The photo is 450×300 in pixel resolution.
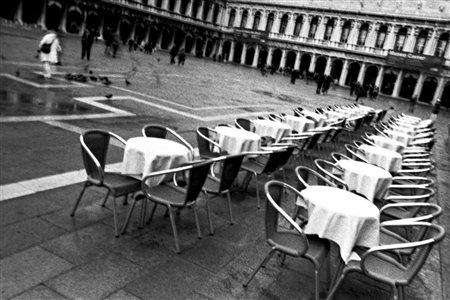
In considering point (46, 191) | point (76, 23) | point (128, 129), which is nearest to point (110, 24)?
point (76, 23)

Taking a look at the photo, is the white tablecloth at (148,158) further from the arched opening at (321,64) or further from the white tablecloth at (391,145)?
the arched opening at (321,64)

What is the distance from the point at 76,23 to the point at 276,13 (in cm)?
2973

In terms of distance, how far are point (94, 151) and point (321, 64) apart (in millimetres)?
54757

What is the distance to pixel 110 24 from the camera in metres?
46.2

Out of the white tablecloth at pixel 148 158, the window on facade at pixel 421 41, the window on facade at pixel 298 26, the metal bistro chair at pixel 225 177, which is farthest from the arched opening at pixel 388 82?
the white tablecloth at pixel 148 158

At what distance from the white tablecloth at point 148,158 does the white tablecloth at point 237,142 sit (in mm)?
1852

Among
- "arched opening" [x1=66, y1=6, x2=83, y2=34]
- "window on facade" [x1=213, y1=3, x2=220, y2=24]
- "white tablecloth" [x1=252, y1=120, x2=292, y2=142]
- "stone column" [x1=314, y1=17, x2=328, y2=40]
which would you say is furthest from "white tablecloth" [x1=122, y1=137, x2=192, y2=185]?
"window on facade" [x1=213, y1=3, x2=220, y2=24]

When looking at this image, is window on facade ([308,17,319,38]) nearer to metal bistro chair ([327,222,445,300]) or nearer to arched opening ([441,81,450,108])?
arched opening ([441,81,450,108])

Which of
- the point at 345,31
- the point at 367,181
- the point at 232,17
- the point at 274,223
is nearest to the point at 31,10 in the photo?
the point at 232,17

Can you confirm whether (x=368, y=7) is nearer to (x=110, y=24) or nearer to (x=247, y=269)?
(x=110, y=24)

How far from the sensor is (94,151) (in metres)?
4.57

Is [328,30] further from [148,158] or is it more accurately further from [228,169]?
[148,158]

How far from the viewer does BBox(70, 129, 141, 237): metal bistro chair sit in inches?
165

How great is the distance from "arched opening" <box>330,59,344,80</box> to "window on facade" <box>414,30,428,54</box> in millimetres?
9083
